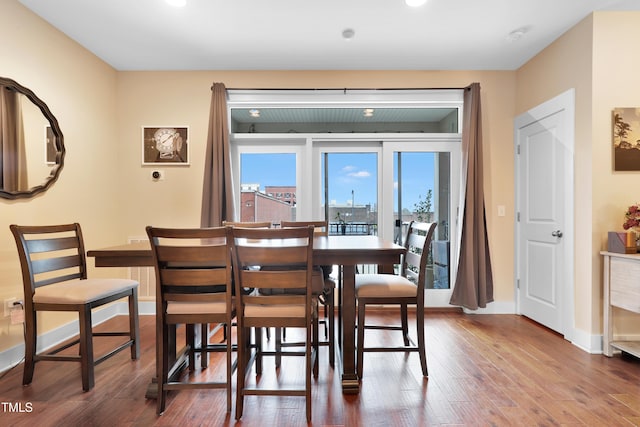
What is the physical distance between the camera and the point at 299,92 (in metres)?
3.68

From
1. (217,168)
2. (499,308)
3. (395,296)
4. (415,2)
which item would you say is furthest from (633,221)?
(217,168)

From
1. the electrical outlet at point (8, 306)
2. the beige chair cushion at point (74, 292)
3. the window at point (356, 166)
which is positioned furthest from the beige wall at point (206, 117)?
the beige chair cushion at point (74, 292)

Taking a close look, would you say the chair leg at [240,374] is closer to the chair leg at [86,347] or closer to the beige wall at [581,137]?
the chair leg at [86,347]

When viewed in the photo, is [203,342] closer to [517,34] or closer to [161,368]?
[161,368]

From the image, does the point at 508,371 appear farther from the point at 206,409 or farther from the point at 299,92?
the point at 299,92

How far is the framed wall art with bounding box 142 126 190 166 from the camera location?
368cm

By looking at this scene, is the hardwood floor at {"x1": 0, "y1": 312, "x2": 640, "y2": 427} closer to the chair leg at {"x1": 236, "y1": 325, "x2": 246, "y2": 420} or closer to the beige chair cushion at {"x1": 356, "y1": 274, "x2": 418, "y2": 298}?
the chair leg at {"x1": 236, "y1": 325, "x2": 246, "y2": 420}

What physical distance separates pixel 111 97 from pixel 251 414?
3.45 meters

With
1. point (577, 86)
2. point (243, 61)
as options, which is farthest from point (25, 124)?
point (577, 86)

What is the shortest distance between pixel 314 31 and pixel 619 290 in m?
3.08

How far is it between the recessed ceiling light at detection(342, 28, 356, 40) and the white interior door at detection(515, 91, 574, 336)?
189cm

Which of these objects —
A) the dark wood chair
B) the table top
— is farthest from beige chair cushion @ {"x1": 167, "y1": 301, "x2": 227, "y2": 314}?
the table top

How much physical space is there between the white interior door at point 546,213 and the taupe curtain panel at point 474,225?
39 centimetres

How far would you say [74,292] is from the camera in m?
2.09
